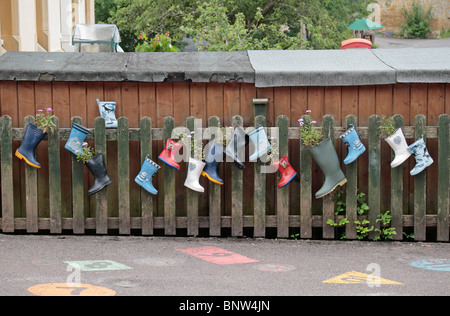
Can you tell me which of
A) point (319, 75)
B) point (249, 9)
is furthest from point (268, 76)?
point (249, 9)

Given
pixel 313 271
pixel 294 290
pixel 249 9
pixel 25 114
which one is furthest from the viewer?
A: pixel 249 9

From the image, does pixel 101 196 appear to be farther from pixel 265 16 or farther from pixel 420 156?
pixel 265 16

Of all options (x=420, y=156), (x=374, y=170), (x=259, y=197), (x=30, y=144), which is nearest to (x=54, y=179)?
(x=30, y=144)

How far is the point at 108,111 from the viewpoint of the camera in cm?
731

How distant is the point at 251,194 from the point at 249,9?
60.0 feet

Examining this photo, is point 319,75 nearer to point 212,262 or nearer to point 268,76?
point 268,76

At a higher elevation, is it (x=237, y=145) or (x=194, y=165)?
(x=237, y=145)

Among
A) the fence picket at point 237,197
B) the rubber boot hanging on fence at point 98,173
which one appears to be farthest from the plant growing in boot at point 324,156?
the rubber boot hanging on fence at point 98,173

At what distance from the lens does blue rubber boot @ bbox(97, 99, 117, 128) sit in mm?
7266

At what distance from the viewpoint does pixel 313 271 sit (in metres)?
5.91

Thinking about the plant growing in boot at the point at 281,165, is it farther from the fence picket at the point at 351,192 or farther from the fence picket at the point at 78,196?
the fence picket at the point at 78,196

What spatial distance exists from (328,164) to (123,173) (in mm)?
2160

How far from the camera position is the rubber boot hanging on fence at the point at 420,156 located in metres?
7.09

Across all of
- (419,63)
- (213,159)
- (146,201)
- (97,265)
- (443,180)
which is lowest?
(97,265)
